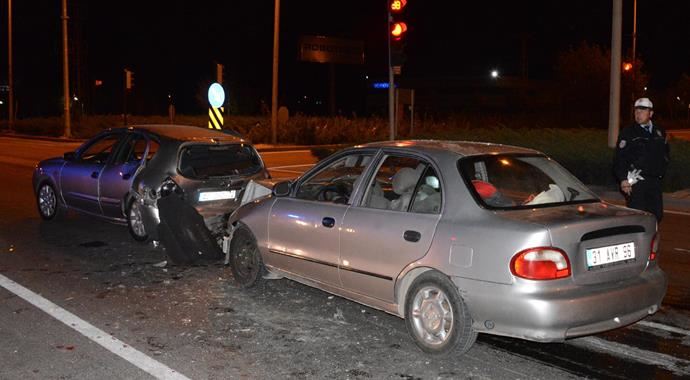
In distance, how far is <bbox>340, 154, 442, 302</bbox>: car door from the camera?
5285 millimetres

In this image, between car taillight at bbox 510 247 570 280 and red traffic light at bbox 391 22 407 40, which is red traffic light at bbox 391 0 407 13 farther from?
car taillight at bbox 510 247 570 280

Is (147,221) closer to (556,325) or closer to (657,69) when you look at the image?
(556,325)

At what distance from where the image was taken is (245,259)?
7137mm

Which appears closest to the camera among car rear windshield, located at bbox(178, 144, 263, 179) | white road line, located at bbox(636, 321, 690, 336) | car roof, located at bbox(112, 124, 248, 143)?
white road line, located at bbox(636, 321, 690, 336)

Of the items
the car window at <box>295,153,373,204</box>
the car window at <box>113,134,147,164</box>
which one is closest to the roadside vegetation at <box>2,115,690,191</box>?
the car window at <box>295,153,373,204</box>

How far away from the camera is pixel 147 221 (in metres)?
8.84

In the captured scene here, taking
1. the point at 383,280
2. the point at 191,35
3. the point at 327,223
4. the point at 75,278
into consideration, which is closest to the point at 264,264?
the point at 327,223

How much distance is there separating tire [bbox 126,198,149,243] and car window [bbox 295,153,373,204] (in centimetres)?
323

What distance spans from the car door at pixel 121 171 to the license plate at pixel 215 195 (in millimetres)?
1103

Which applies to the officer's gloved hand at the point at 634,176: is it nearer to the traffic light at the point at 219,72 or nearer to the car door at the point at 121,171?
the car door at the point at 121,171

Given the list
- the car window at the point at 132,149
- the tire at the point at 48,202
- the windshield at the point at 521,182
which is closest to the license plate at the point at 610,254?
the windshield at the point at 521,182

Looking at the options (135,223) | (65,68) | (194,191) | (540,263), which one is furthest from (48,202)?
(65,68)

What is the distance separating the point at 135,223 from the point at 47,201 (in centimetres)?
249

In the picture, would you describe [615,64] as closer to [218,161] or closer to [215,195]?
[218,161]
